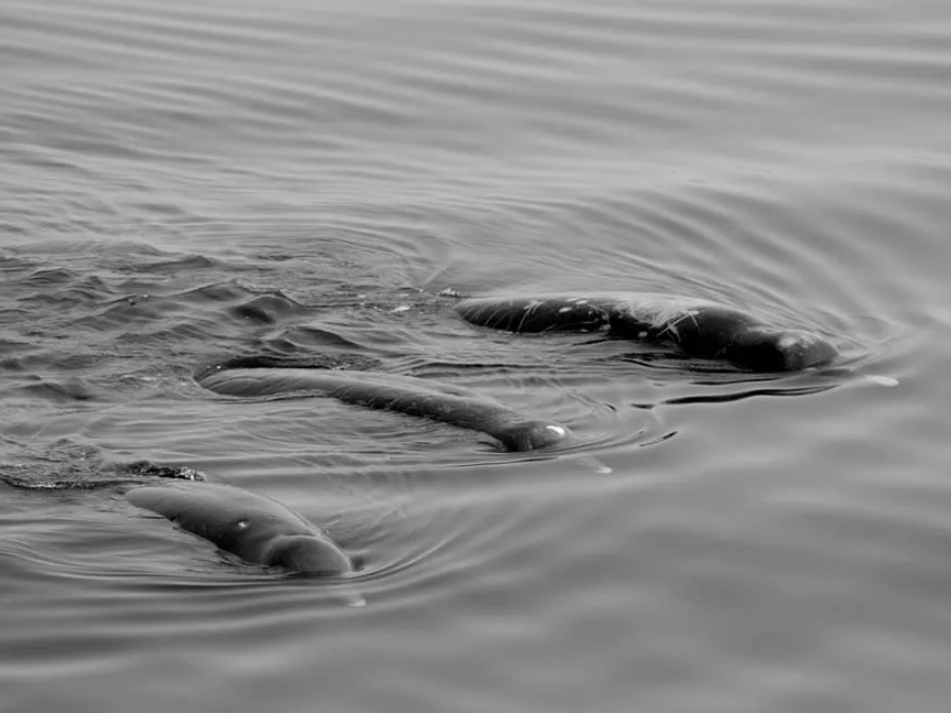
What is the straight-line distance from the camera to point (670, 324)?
48.7ft

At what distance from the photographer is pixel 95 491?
437 inches

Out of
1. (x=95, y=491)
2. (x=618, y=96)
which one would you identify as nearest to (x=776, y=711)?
(x=95, y=491)

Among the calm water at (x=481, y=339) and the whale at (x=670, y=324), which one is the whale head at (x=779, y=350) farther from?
the calm water at (x=481, y=339)

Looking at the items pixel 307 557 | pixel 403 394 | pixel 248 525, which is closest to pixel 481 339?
pixel 403 394

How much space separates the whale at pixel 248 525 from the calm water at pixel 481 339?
0.45 feet

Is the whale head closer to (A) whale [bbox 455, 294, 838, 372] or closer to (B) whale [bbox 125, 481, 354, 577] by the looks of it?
(A) whale [bbox 455, 294, 838, 372]

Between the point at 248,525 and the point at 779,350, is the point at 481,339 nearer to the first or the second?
the point at 779,350

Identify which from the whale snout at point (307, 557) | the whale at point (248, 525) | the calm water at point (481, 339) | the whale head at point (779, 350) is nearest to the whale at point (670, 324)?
the whale head at point (779, 350)

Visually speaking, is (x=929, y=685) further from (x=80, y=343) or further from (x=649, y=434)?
(x=80, y=343)

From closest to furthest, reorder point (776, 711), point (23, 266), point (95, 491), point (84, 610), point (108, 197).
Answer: point (776, 711), point (84, 610), point (95, 491), point (23, 266), point (108, 197)

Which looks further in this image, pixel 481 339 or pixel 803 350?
pixel 481 339

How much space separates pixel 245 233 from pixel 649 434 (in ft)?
21.0

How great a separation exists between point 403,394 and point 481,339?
7.14ft

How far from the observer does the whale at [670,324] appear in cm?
1426
